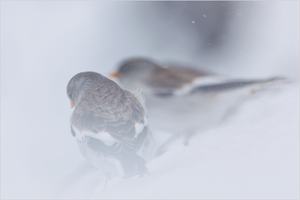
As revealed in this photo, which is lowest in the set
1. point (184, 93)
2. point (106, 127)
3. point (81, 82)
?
point (184, 93)

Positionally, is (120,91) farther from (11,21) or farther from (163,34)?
(11,21)

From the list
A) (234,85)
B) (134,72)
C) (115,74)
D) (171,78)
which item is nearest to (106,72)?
(115,74)

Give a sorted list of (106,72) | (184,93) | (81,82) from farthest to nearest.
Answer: (106,72)
(184,93)
(81,82)

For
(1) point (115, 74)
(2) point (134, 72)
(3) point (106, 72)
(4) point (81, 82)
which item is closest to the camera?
(4) point (81, 82)

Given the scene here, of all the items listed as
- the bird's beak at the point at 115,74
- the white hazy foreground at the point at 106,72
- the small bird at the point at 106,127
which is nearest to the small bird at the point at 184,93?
the bird's beak at the point at 115,74

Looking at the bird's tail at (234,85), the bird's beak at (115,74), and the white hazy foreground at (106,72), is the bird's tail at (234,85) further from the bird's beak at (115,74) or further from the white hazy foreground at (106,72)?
the bird's beak at (115,74)

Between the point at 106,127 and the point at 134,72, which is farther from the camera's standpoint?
the point at 134,72

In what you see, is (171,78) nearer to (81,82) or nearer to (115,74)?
(115,74)
